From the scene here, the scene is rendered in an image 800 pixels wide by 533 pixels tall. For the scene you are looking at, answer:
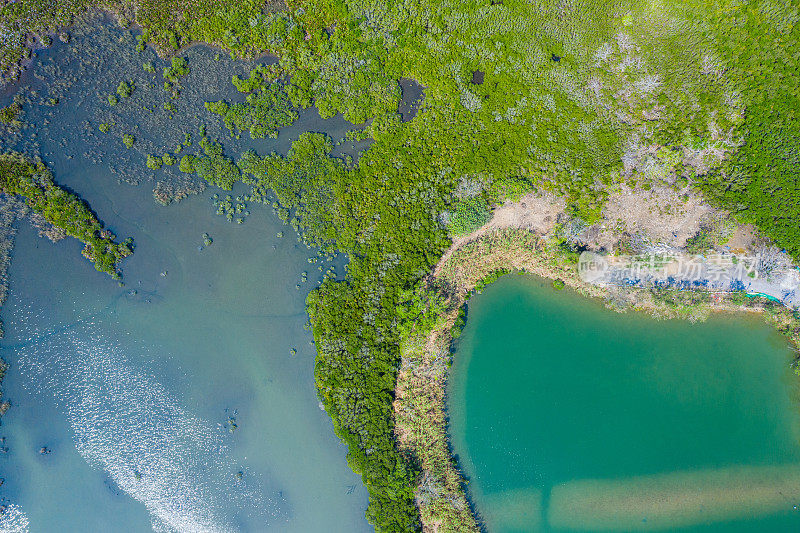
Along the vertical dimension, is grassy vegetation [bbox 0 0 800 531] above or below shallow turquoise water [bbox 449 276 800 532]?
above

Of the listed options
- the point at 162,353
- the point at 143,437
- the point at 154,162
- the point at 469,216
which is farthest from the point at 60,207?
the point at 469,216

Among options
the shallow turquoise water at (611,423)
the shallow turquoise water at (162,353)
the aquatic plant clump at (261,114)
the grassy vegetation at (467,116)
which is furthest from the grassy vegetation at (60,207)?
the shallow turquoise water at (611,423)

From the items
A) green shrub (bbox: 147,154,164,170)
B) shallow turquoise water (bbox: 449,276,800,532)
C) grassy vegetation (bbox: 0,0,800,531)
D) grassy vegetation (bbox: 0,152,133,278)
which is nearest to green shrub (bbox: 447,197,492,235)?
grassy vegetation (bbox: 0,0,800,531)

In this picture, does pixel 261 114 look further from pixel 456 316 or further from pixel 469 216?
pixel 456 316

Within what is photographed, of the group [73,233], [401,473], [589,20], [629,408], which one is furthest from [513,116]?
[73,233]

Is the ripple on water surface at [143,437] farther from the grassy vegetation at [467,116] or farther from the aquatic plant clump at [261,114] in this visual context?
the aquatic plant clump at [261,114]

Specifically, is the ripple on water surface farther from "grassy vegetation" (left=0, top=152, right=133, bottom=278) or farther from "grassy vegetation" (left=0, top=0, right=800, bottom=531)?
"grassy vegetation" (left=0, top=0, right=800, bottom=531)
